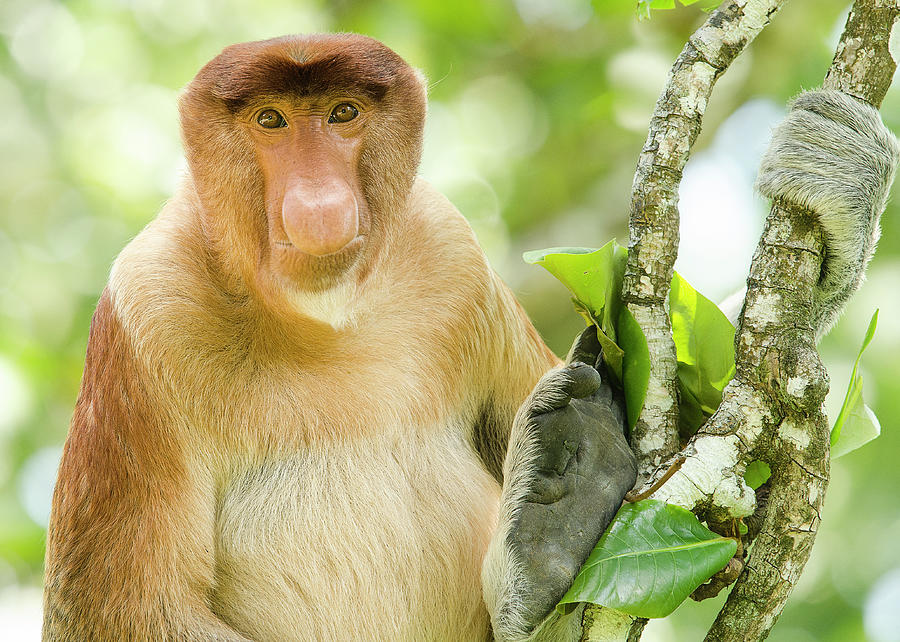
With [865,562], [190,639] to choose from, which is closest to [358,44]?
[190,639]

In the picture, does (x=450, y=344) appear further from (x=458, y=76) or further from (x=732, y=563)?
(x=458, y=76)

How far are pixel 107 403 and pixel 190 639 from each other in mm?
567

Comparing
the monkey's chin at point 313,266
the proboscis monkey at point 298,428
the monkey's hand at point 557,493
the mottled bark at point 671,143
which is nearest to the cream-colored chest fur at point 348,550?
the proboscis monkey at point 298,428

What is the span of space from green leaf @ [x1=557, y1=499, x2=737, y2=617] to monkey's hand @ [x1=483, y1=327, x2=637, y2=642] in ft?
0.20

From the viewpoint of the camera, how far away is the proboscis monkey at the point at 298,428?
2188mm

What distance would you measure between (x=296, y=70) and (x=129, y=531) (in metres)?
1.10

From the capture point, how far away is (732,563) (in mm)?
2082

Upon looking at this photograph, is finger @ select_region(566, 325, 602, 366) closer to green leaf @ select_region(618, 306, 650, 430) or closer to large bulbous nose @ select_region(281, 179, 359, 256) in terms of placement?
green leaf @ select_region(618, 306, 650, 430)

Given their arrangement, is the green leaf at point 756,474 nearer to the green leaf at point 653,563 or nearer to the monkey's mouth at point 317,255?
the green leaf at point 653,563

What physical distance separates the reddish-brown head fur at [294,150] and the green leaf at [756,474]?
0.97 metres

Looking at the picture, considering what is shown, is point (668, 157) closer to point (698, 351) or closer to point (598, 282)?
point (598, 282)

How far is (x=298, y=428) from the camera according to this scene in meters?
2.47

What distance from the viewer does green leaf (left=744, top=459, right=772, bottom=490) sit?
220cm

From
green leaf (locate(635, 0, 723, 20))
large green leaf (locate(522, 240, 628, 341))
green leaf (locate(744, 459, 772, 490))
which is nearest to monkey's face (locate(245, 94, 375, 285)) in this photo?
large green leaf (locate(522, 240, 628, 341))
